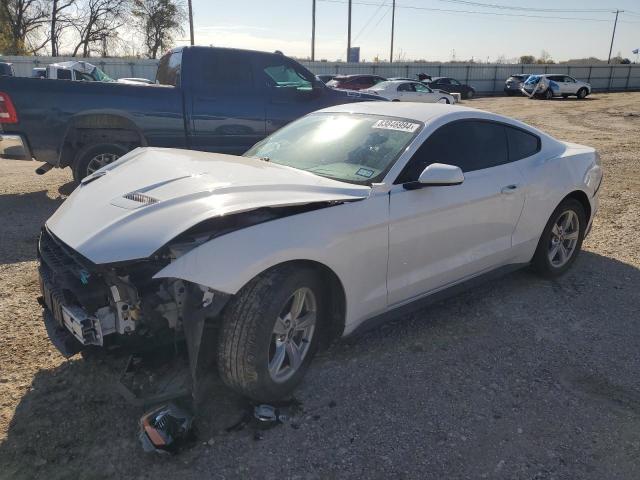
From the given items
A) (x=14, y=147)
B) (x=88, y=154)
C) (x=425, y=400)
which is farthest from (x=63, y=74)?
(x=425, y=400)

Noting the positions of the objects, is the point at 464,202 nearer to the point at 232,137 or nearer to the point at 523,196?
the point at 523,196

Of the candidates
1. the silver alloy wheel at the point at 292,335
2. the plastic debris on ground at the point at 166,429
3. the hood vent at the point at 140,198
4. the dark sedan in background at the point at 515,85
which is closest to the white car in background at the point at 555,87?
the dark sedan in background at the point at 515,85

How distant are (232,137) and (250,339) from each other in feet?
17.2

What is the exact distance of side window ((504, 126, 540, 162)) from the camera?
170 inches

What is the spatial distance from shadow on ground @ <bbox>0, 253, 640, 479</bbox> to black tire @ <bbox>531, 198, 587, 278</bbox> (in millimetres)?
577

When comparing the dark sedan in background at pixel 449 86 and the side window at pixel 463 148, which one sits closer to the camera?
the side window at pixel 463 148

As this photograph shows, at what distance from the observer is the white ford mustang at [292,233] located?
2.61 metres

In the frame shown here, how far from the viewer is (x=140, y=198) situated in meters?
2.96

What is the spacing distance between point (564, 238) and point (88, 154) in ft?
18.9

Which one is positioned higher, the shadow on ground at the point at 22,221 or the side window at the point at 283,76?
the side window at the point at 283,76

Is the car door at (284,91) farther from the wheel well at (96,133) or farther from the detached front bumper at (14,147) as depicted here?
the detached front bumper at (14,147)

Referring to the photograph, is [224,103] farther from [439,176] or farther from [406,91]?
[406,91]

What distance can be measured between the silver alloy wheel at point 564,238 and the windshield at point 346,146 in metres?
1.99

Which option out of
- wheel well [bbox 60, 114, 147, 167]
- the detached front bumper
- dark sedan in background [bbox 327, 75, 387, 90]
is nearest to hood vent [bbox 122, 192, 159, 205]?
wheel well [bbox 60, 114, 147, 167]
